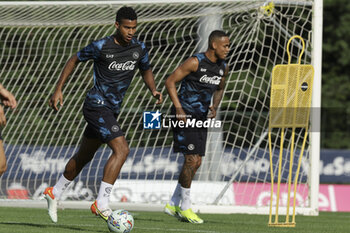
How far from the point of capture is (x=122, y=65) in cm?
791

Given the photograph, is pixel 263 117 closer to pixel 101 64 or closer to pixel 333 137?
pixel 101 64

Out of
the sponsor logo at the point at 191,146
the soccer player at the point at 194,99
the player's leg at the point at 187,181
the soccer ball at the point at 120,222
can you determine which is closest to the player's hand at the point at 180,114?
the soccer player at the point at 194,99

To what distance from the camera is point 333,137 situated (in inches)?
841

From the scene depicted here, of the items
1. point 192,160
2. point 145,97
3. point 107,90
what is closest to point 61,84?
point 107,90

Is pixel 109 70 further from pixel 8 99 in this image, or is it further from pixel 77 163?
pixel 8 99

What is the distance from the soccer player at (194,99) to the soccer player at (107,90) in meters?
1.15

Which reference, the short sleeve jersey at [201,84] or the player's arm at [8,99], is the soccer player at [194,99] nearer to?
the short sleeve jersey at [201,84]

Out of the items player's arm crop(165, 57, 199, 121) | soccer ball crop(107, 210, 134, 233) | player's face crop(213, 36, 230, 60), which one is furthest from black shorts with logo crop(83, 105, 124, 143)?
player's face crop(213, 36, 230, 60)

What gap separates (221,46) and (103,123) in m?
2.00

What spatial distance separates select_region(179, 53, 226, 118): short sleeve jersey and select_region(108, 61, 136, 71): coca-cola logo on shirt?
140 centimetres

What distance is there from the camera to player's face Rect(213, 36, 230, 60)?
9.06m

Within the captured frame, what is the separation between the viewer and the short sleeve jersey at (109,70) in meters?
7.85

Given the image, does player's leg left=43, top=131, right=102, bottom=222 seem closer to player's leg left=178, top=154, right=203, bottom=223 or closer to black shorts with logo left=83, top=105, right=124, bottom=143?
black shorts with logo left=83, top=105, right=124, bottom=143

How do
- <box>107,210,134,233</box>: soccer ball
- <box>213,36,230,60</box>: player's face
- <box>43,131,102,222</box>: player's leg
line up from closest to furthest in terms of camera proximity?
<box>107,210,134,233</box>: soccer ball < <box>43,131,102,222</box>: player's leg < <box>213,36,230,60</box>: player's face
